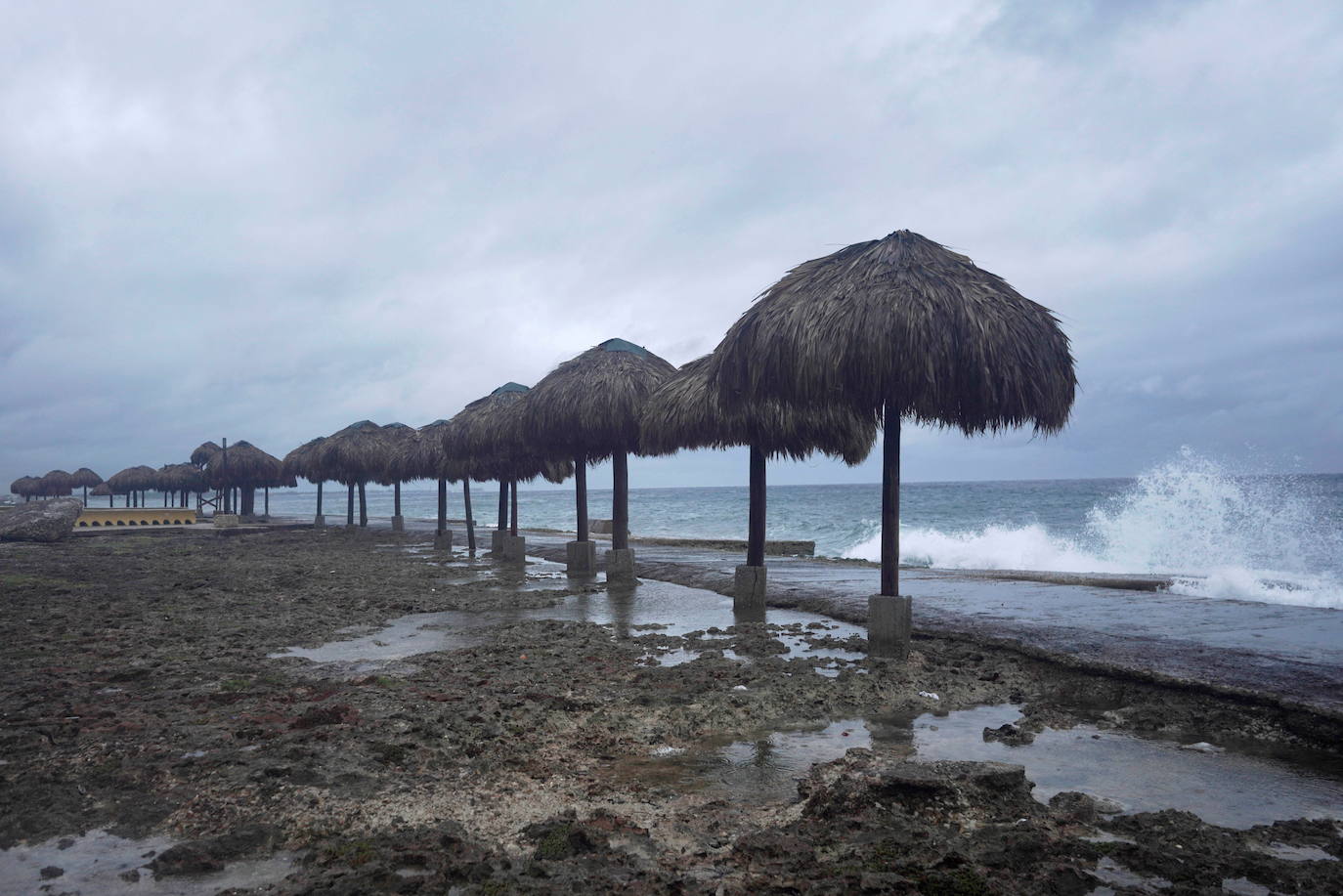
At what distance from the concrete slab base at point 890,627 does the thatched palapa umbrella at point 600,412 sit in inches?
257

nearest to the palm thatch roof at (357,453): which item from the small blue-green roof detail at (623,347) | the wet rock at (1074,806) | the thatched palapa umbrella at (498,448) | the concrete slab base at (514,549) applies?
the thatched palapa umbrella at (498,448)

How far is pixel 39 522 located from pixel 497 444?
16756 millimetres

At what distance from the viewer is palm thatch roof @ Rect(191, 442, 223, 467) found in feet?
139

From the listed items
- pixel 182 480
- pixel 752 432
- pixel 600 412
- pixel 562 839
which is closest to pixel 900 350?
pixel 752 432

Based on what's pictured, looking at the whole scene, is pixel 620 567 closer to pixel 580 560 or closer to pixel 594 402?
pixel 580 560

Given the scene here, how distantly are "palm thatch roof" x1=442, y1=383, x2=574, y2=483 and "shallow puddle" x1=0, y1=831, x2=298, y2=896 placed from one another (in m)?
12.5

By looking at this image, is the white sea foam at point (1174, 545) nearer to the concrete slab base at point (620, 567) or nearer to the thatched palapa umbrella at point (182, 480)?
the concrete slab base at point (620, 567)

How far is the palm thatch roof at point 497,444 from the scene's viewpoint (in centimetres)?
1770

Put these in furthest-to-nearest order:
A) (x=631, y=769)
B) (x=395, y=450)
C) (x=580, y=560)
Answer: (x=395, y=450)
(x=580, y=560)
(x=631, y=769)

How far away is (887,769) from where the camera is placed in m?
4.00

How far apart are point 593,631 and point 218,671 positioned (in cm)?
362

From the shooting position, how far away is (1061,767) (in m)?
4.63

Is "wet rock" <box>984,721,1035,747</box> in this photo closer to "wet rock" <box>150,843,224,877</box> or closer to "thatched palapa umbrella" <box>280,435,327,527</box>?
"wet rock" <box>150,843,224,877</box>

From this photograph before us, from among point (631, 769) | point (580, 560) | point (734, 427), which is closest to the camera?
point (631, 769)
